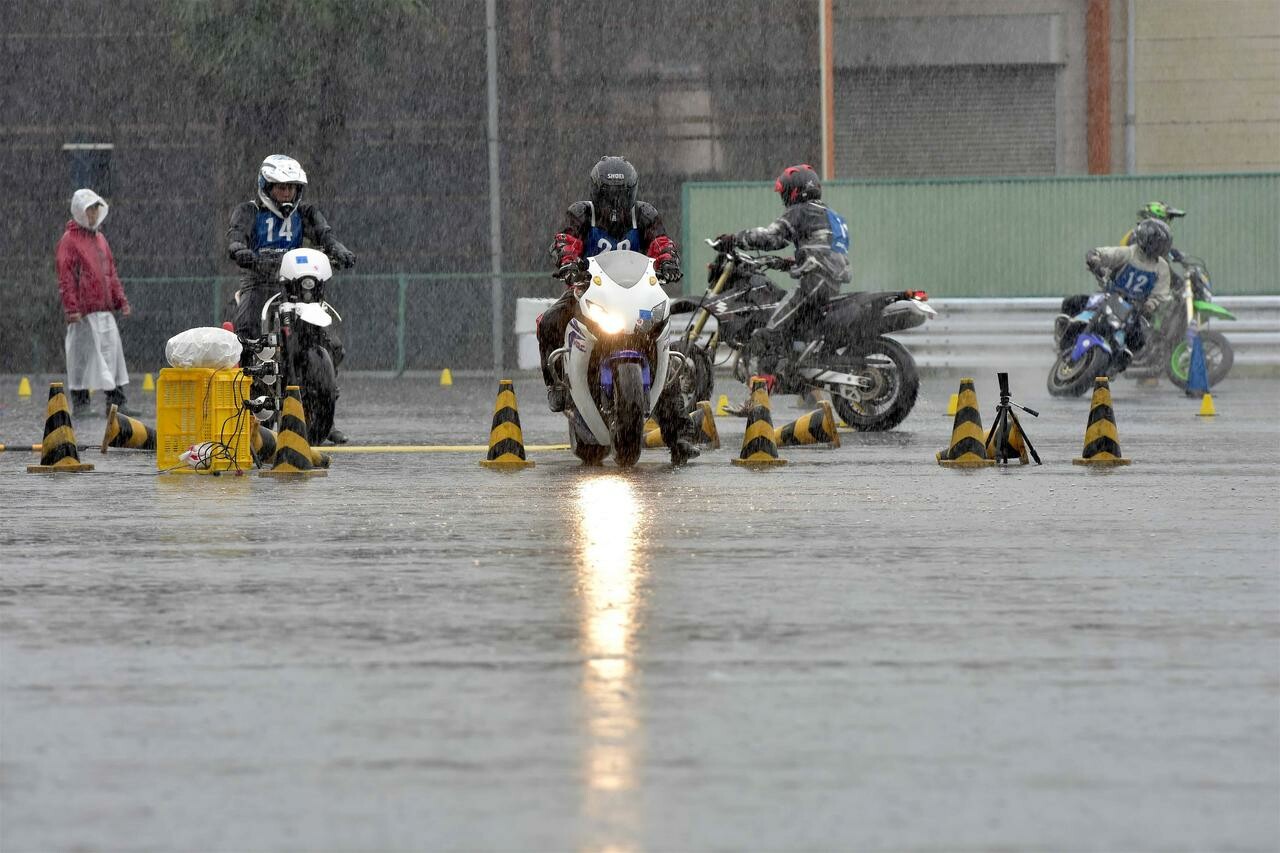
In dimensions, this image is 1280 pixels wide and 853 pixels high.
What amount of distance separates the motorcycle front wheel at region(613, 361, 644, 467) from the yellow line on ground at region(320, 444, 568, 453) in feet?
6.63

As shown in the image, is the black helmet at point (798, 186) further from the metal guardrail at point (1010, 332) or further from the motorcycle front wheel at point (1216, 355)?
the metal guardrail at point (1010, 332)

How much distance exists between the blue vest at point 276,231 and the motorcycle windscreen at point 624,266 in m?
3.19

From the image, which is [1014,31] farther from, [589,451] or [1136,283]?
[589,451]

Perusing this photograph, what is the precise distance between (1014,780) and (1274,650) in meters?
2.24

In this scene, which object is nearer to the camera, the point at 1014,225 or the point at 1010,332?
the point at 1010,332

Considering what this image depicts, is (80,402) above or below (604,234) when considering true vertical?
below

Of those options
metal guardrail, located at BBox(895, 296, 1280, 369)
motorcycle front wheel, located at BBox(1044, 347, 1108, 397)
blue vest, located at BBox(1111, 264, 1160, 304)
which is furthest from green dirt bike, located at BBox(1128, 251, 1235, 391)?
metal guardrail, located at BBox(895, 296, 1280, 369)

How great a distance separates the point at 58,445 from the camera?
616 inches

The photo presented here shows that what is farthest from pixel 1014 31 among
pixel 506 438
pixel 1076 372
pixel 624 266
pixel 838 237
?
pixel 624 266

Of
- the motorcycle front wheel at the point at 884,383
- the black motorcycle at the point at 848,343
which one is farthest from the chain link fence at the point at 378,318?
the motorcycle front wheel at the point at 884,383

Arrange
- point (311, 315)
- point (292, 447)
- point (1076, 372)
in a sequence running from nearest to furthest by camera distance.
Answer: point (292, 447)
point (311, 315)
point (1076, 372)

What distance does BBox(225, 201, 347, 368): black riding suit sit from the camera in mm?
17172

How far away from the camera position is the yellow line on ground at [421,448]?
56.7ft

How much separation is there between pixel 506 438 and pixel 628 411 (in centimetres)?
125
